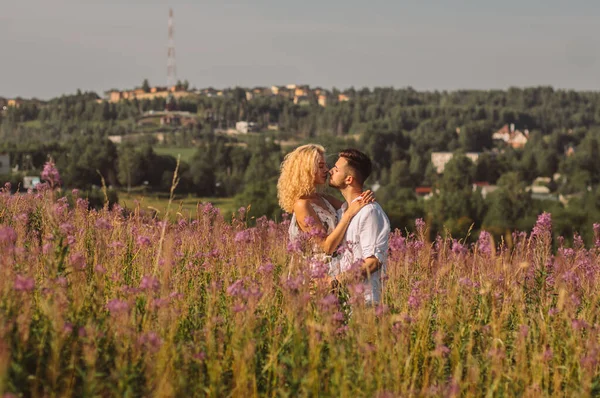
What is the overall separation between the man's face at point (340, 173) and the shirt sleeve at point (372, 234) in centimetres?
44

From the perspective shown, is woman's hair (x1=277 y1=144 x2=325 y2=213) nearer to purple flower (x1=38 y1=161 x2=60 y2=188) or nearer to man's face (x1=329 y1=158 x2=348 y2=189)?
man's face (x1=329 y1=158 x2=348 y2=189)

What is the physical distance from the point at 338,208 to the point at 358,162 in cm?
52

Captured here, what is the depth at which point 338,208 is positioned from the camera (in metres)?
6.30

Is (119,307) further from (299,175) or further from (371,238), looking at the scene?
(299,175)


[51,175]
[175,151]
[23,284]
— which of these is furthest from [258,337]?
[175,151]

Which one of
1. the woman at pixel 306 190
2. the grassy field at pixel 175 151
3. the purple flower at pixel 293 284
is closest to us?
the purple flower at pixel 293 284

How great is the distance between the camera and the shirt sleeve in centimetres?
547

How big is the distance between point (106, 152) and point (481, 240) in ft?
455

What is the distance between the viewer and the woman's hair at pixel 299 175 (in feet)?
19.3

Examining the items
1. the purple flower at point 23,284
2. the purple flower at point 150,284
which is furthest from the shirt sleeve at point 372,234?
the purple flower at point 23,284

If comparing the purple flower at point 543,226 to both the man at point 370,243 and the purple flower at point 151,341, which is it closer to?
the man at point 370,243

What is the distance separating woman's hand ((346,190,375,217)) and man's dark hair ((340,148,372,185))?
0.33 m

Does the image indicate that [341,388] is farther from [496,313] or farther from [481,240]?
[481,240]

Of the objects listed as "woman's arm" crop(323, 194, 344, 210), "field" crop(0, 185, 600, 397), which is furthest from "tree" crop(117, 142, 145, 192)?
"field" crop(0, 185, 600, 397)
